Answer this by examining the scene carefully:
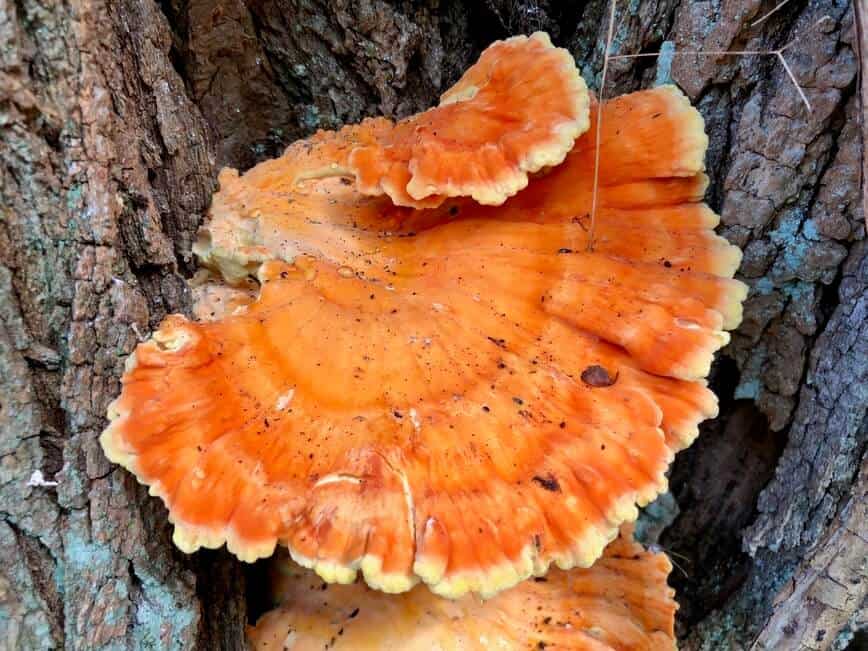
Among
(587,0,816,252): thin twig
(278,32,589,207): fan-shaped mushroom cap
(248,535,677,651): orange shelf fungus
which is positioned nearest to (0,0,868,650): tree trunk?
(587,0,816,252): thin twig

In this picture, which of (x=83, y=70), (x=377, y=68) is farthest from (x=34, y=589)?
(x=377, y=68)

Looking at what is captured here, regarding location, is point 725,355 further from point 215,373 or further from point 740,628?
point 215,373

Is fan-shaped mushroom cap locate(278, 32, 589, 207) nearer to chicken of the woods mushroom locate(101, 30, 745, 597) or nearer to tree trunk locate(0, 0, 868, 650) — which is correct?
chicken of the woods mushroom locate(101, 30, 745, 597)

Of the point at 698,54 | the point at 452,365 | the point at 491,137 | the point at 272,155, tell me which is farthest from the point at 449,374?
the point at 272,155

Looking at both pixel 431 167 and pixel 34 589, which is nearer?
pixel 34 589

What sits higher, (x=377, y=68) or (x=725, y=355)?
(x=377, y=68)

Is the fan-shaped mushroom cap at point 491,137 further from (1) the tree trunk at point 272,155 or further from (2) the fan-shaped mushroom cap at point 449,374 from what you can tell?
(1) the tree trunk at point 272,155

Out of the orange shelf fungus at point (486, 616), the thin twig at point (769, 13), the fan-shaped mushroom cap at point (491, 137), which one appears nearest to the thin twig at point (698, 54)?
the thin twig at point (769, 13)
